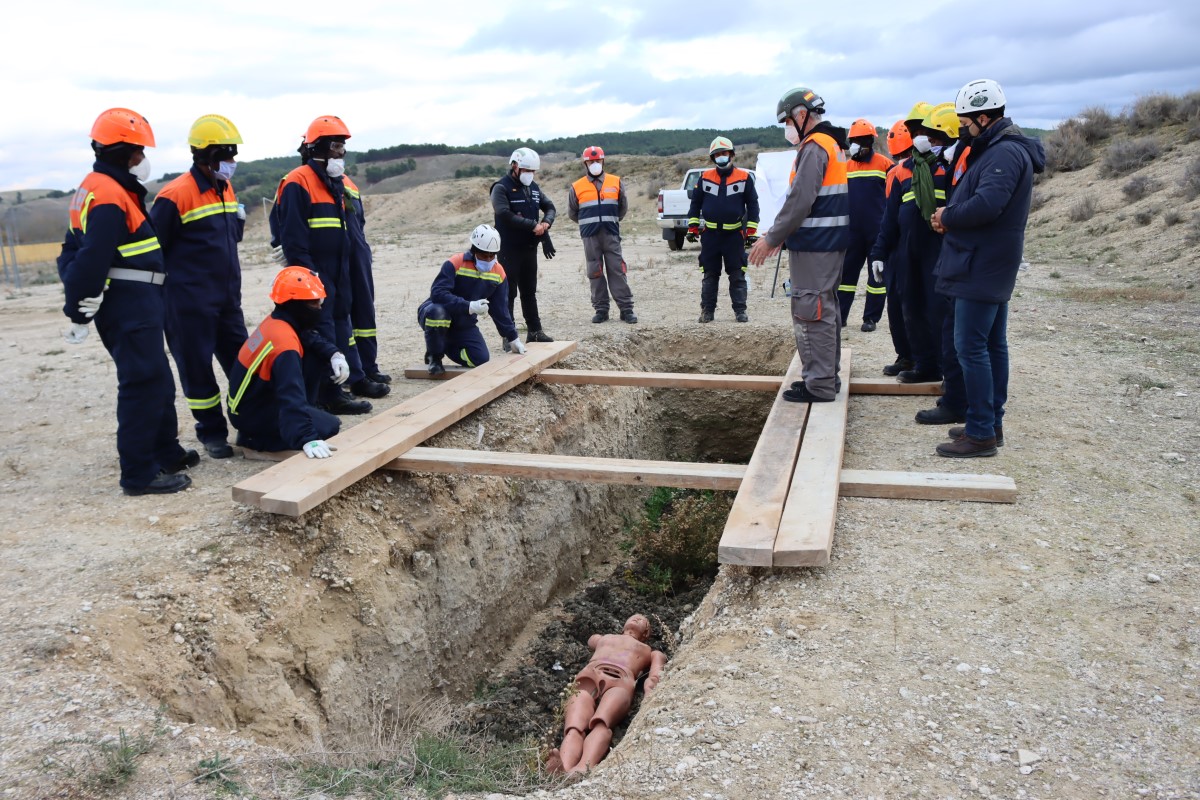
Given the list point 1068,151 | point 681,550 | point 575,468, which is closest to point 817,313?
point 575,468

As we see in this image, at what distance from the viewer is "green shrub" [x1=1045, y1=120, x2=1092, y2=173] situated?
19609 mm

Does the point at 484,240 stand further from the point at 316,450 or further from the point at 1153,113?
the point at 1153,113

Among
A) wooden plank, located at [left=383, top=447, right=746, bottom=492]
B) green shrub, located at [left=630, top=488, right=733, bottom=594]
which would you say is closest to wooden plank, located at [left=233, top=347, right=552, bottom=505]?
wooden plank, located at [left=383, top=447, right=746, bottom=492]

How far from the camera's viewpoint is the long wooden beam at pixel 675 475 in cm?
421

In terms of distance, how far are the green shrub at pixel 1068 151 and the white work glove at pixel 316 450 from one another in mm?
19862

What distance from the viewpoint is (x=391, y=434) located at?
16.3ft

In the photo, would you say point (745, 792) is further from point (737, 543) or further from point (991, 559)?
point (991, 559)

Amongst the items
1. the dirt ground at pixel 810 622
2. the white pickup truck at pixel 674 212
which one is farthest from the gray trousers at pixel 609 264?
the white pickup truck at pixel 674 212

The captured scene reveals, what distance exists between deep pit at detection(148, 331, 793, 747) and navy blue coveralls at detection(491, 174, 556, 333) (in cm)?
87

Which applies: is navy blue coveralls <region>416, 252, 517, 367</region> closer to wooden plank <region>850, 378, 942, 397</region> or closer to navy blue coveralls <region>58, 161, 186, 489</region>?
navy blue coveralls <region>58, 161, 186, 489</region>

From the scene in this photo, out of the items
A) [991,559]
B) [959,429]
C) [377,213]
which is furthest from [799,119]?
[377,213]

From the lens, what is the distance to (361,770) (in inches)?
113

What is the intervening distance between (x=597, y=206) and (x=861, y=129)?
2699 millimetres

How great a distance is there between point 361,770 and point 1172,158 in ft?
62.3
